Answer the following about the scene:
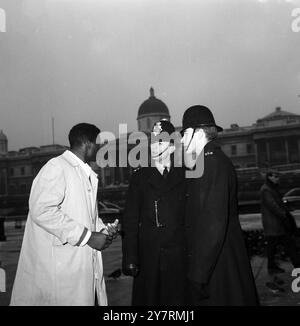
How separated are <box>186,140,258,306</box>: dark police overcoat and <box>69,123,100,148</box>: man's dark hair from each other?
0.73 meters

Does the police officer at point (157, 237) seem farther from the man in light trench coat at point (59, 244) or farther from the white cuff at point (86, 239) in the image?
the white cuff at point (86, 239)

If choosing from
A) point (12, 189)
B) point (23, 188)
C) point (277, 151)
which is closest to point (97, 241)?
point (12, 189)

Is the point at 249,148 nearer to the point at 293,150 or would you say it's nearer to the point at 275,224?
the point at 293,150

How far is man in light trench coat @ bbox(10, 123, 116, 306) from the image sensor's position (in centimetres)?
216

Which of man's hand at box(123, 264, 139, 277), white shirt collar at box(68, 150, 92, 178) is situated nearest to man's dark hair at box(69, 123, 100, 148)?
white shirt collar at box(68, 150, 92, 178)

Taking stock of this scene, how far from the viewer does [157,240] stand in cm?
264

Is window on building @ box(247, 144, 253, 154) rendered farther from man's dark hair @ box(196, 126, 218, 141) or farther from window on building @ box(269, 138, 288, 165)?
man's dark hair @ box(196, 126, 218, 141)

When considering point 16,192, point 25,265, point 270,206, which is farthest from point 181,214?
point 16,192

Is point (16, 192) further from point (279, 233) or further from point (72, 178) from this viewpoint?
point (72, 178)

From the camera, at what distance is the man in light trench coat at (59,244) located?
216 cm

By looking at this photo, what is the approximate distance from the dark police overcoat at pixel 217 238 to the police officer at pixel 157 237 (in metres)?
0.29
